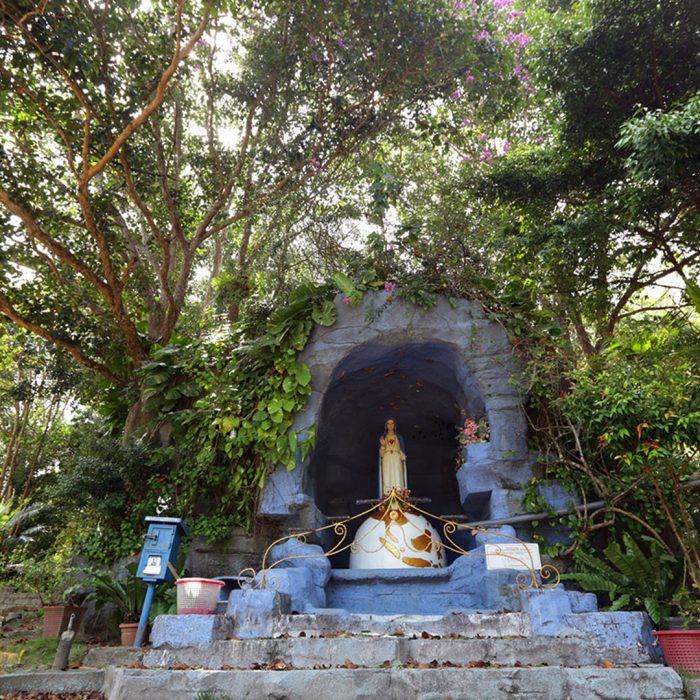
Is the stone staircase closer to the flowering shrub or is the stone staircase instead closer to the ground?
the ground

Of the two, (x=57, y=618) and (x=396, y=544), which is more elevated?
(x=396, y=544)

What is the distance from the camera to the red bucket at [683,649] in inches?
178

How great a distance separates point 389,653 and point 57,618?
407cm

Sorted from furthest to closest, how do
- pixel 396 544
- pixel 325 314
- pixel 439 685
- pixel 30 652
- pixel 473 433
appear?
1. pixel 325 314
2. pixel 473 433
3. pixel 396 544
4. pixel 30 652
5. pixel 439 685

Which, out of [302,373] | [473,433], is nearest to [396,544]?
[473,433]

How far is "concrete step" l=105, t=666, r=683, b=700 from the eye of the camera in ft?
12.6

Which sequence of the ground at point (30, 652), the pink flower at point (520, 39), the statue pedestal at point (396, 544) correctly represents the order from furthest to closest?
the pink flower at point (520, 39)
the statue pedestal at point (396, 544)
the ground at point (30, 652)

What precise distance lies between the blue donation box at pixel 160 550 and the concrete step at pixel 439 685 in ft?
4.95

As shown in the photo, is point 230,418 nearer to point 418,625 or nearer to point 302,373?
point 302,373

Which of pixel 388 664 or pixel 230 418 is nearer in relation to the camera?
pixel 388 664

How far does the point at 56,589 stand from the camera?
664 centimetres

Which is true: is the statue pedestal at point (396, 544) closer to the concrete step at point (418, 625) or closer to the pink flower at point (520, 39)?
the concrete step at point (418, 625)

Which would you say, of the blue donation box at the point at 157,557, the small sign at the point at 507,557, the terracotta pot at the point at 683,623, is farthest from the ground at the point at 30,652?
the terracotta pot at the point at 683,623

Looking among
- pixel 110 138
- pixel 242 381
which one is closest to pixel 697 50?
pixel 242 381
